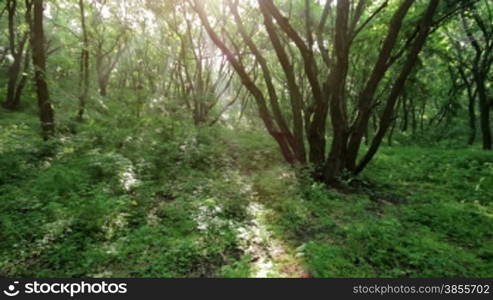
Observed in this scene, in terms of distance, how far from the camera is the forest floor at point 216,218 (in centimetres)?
387

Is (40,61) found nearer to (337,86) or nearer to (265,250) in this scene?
(337,86)

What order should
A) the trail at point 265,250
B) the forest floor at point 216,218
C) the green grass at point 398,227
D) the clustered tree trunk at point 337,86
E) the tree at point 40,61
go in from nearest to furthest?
the trail at point 265,250
the forest floor at point 216,218
the green grass at point 398,227
the clustered tree trunk at point 337,86
the tree at point 40,61

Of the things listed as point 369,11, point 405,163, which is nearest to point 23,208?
point 405,163

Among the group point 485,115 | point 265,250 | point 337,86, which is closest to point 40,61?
point 337,86

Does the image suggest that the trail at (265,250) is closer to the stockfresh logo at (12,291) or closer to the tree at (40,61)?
the stockfresh logo at (12,291)

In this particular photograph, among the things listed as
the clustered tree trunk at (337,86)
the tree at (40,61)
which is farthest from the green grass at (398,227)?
the tree at (40,61)

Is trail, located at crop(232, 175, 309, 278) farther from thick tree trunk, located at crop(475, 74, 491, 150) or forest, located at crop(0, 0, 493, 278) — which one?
thick tree trunk, located at crop(475, 74, 491, 150)

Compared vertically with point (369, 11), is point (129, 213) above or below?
below

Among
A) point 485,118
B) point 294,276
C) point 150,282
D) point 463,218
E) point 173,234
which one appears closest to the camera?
point 150,282

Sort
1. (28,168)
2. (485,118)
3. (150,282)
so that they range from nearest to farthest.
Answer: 1. (150,282)
2. (28,168)
3. (485,118)

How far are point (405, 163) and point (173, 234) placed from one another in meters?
9.49

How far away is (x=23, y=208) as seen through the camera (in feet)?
16.5

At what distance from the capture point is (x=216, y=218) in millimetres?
5105

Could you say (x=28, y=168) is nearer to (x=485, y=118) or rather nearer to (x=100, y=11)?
(x=100, y=11)
